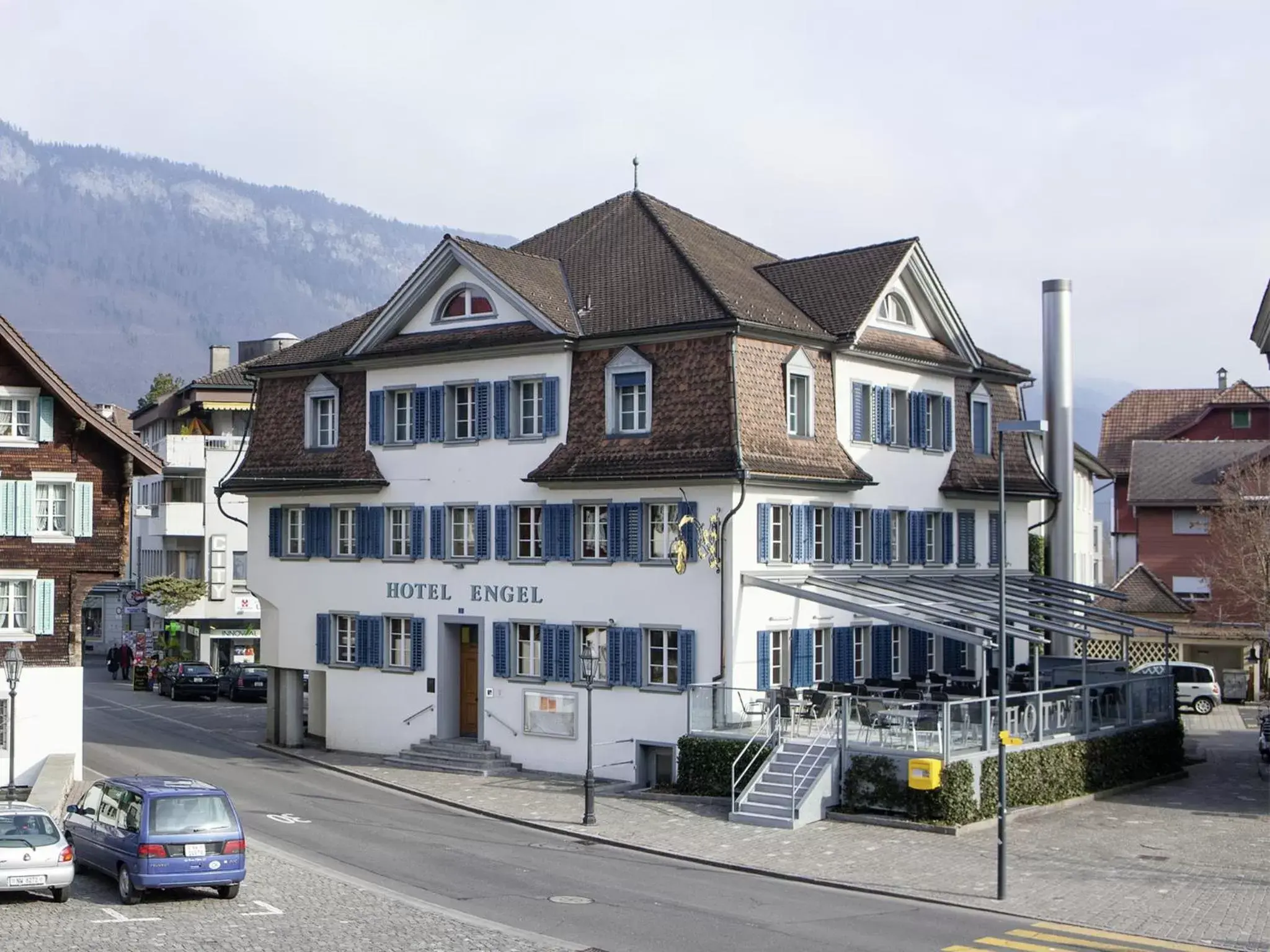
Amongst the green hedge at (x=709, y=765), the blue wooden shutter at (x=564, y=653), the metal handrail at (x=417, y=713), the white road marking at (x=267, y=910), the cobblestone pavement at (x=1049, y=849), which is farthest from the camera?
the metal handrail at (x=417, y=713)

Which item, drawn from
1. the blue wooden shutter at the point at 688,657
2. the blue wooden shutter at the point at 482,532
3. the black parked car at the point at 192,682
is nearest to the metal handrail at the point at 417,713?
the blue wooden shutter at the point at 482,532

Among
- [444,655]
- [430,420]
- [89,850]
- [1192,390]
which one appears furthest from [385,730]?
[1192,390]

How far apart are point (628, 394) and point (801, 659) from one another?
7.11 metres

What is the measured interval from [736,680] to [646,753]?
2821mm

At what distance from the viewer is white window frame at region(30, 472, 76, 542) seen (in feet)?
125

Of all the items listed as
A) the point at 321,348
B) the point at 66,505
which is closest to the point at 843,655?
the point at 321,348

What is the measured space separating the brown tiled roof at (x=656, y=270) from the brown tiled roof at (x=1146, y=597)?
23.3 meters

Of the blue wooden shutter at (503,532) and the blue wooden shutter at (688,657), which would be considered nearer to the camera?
the blue wooden shutter at (688,657)

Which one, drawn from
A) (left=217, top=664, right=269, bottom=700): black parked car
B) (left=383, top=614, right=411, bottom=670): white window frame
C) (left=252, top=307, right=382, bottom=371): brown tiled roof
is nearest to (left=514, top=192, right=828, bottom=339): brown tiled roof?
(left=252, top=307, right=382, bottom=371): brown tiled roof

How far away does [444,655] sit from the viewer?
133ft

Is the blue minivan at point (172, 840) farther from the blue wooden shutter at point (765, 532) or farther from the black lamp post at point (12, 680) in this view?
the blue wooden shutter at point (765, 532)

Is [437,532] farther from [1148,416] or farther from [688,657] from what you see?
[1148,416]

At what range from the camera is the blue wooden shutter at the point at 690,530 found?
35.7 metres

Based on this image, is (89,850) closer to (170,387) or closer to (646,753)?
(646,753)
